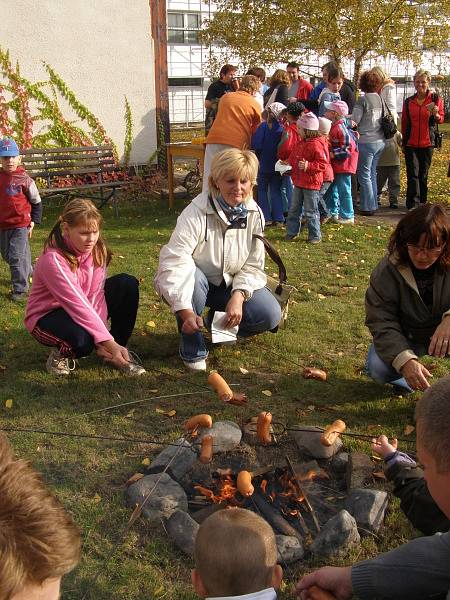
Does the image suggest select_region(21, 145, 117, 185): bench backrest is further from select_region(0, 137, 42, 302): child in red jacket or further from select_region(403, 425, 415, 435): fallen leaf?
select_region(403, 425, 415, 435): fallen leaf

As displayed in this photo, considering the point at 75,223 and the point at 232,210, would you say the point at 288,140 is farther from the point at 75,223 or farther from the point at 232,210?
the point at 75,223

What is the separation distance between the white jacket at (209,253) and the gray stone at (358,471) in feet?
5.25

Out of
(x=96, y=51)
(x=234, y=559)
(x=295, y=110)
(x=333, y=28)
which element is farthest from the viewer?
(x=333, y=28)

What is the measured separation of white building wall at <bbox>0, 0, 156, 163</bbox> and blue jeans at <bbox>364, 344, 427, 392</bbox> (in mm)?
8944

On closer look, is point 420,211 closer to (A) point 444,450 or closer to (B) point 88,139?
(A) point 444,450

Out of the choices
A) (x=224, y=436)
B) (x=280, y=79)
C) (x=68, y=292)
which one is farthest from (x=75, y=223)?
(x=280, y=79)

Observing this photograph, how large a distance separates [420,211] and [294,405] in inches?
55.1

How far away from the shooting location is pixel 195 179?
12516 millimetres

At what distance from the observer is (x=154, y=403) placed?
4.32m

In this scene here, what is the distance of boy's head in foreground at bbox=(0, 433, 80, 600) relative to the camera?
49.9 inches

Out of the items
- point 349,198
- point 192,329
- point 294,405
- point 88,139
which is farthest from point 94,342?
point 88,139

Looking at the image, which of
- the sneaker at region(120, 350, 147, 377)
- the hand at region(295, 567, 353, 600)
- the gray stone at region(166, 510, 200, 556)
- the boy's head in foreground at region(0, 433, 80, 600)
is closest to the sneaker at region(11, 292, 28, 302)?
the sneaker at region(120, 350, 147, 377)

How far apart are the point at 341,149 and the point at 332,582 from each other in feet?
24.7

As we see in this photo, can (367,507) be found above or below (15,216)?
below
